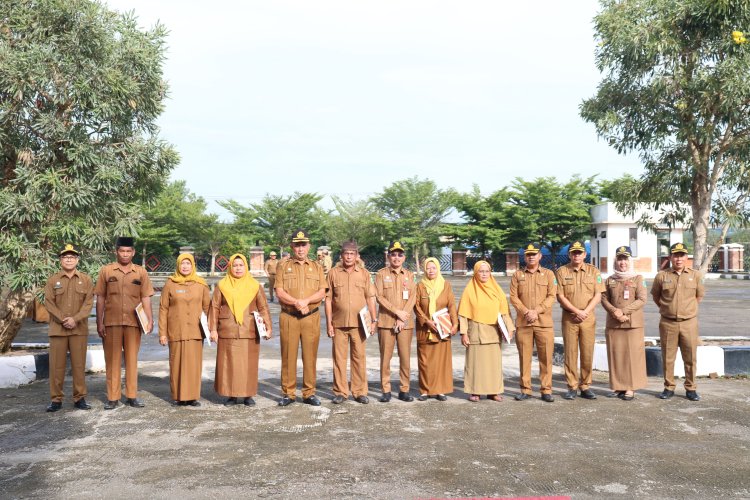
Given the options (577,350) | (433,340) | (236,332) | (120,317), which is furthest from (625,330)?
(120,317)

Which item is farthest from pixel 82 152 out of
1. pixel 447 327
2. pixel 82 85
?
pixel 447 327

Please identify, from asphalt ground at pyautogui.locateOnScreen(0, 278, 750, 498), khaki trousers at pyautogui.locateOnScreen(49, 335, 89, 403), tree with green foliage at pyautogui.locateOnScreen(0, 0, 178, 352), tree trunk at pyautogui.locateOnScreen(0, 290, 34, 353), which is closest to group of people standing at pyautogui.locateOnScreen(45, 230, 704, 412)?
khaki trousers at pyautogui.locateOnScreen(49, 335, 89, 403)

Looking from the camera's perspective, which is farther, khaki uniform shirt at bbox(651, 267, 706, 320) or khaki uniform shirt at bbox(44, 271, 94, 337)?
khaki uniform shirt at bbox(651, 267, 706, 320)

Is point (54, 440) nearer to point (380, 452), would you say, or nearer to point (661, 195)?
point (380, 452)

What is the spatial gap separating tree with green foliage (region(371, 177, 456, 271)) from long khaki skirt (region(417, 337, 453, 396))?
37.8 meters

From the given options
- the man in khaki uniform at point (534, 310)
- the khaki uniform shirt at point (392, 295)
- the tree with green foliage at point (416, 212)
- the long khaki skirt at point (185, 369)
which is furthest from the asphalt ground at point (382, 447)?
the tree with green foliage at point (416, 212)

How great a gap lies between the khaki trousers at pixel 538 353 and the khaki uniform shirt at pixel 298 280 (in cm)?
239

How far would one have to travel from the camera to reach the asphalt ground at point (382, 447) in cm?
483

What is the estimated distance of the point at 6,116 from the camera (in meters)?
8.77

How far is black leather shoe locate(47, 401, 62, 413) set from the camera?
7.29m

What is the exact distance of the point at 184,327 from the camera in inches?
301

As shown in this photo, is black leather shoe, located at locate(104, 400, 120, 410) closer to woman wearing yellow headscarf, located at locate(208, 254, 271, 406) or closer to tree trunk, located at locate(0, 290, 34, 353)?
woman wearing yellow headscarf, located at locate(208, 254, 271, 406)

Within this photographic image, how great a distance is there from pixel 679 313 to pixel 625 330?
2.07 feet

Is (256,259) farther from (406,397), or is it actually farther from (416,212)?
(406,397)
